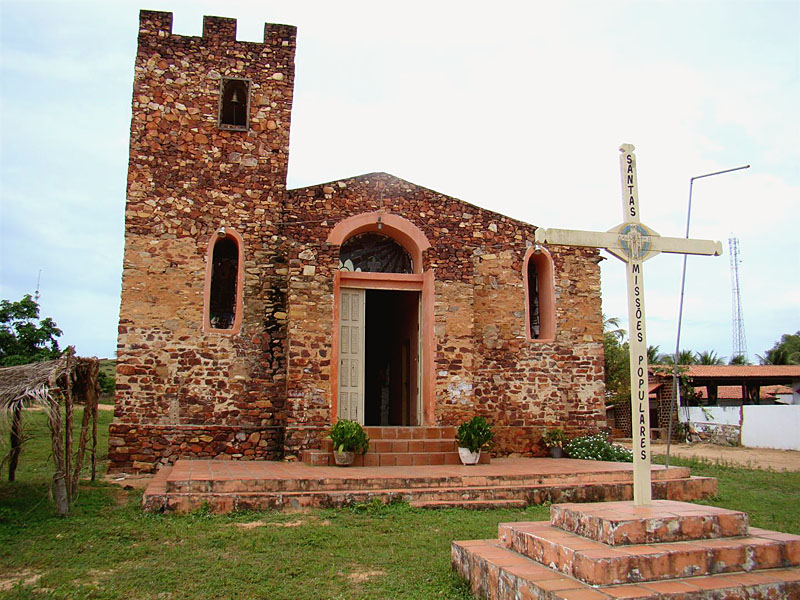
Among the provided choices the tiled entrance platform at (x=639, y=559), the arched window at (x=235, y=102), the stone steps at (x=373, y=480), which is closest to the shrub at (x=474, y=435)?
the stone steps at (x=373, y=480)

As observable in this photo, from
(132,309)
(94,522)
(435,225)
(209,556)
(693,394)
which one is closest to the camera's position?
(209,556)

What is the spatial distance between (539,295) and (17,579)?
34.7 feet

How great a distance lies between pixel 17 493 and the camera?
28.9 ft

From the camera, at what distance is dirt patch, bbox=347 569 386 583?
5.46 meters

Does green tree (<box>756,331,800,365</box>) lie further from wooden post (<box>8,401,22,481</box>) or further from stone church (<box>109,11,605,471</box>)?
wooden post (<box>8,401,22,481</box>)

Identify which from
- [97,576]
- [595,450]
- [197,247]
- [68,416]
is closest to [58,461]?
[68,416]

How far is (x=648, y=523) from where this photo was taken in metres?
4.47

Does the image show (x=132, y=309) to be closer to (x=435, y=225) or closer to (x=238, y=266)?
(x=238, y=266)

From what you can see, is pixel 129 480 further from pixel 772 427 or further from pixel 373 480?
pixel 772 427

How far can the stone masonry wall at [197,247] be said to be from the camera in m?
11.4

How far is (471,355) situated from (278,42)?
7409 mm

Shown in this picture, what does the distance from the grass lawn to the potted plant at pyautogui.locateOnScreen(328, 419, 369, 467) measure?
2.03 m

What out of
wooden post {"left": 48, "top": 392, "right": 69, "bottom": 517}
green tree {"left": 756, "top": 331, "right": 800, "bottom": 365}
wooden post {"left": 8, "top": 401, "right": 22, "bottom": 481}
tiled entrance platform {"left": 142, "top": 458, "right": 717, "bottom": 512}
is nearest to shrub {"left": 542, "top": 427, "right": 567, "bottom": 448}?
tiled entrance platform {"left": 142, "top": 458, "right": 717, "bottom": 512}

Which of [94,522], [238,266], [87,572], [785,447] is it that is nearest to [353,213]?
[238,266]
